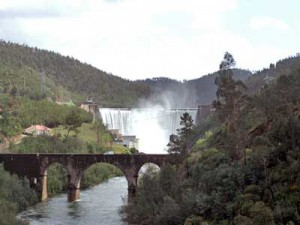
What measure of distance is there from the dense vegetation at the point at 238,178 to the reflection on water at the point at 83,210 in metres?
3.31

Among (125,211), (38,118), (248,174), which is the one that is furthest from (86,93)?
(248,174)

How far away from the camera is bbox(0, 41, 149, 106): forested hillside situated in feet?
475

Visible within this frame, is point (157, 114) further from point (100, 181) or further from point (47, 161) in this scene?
point (47, 161)

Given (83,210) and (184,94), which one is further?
(184,94)

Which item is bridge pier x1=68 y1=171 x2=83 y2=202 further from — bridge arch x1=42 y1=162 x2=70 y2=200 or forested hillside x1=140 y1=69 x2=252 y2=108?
forested hillside x1=140 y1=69 x2=252 y2=108

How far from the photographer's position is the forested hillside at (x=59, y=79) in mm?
144875

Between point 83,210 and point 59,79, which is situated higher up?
point 59,79

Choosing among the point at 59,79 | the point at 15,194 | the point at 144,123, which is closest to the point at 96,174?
the point at 15,194

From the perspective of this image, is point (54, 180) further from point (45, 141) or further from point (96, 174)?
point (45, 141)

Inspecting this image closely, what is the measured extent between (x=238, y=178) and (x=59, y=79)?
481 feet

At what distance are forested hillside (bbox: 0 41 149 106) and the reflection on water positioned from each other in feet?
216

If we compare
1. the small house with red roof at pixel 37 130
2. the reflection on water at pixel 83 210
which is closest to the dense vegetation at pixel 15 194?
the reflection on water at pixel 83 210

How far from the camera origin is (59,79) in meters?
178

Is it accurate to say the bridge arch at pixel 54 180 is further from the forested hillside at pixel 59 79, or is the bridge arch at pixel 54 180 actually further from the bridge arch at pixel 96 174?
the forested hillside at pixel 59 79
